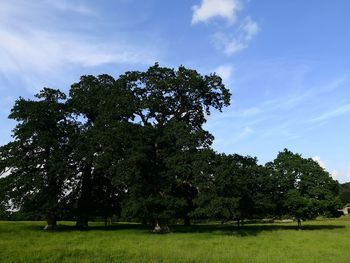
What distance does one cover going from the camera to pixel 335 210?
62.2 meters

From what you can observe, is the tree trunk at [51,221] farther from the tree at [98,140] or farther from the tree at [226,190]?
the tree at [226,190]

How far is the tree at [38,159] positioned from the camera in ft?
173

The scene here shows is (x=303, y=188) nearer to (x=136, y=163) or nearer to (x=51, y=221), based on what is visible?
(x=136, y=163)

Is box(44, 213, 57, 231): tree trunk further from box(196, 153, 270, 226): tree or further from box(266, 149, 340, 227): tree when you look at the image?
box(266, 149, 340, 227): tree

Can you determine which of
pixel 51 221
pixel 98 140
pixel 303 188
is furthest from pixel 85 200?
pixel 303 188

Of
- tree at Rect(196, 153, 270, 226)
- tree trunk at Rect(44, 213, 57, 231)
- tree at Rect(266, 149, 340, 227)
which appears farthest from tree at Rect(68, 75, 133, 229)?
tree at Rect(266, 149, 340, 227)

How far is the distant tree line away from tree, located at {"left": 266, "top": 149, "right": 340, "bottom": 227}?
178 millimetres

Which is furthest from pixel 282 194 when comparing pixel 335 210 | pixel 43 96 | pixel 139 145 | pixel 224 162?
pixel 43 96

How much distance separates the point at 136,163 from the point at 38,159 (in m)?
12.3

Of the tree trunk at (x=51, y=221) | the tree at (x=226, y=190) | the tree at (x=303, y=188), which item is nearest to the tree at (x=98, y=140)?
the tree trunk at (x=51, y=221)

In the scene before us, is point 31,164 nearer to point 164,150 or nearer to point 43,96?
point 43,96

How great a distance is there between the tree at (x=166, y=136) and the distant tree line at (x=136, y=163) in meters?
0.12

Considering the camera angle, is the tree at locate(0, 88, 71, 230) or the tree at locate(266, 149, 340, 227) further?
the tree at locate(266, 149, 340, 227)

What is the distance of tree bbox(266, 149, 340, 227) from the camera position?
6025cm
